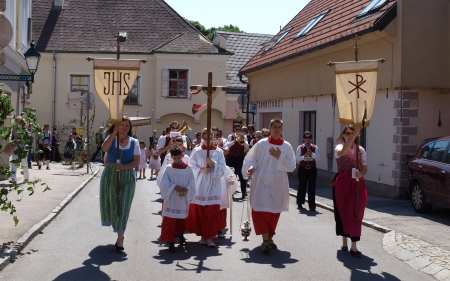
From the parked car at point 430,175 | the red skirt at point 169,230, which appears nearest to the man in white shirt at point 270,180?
the red skirt at point 169,230

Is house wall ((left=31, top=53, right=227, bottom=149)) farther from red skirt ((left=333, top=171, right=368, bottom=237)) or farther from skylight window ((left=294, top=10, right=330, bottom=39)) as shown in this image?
red skirt ((left=333, top=171, right=368, bottom=237))

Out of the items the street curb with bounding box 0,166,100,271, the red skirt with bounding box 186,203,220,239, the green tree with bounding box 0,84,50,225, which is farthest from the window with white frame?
the green tree with bounding box 0,84,50,225

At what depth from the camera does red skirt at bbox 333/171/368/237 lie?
8.94m

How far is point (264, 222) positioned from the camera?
9.27 meters

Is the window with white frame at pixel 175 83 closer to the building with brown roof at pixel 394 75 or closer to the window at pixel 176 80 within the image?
the window at pixel 176 80

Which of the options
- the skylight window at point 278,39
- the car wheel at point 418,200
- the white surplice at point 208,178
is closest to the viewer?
the white surplice at point 208,178

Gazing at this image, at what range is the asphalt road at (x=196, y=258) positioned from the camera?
773 cm

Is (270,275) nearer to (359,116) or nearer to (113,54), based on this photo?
(359,116)

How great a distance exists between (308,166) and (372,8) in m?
5.70

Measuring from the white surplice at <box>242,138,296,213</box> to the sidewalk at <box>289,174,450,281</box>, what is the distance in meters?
1.79

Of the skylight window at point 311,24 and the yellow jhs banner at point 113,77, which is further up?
the skylight window at point 311,24

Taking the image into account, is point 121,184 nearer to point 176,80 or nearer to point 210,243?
point 210,243

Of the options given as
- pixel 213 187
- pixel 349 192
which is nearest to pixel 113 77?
pixel 213 187

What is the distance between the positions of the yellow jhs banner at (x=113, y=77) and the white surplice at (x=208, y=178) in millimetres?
1489
